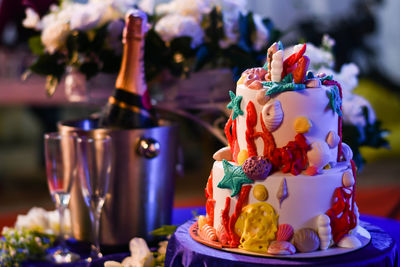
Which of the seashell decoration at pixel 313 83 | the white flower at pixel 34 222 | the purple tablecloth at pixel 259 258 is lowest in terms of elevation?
the white flower at pixel 34 222

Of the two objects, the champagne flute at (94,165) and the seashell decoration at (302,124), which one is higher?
the seashell decoration at (302,124)

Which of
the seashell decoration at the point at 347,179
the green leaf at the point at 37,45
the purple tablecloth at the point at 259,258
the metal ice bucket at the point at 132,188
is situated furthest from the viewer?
the green leaf at the point at 37,45

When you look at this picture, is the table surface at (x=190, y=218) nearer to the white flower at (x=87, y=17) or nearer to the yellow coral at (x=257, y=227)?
the yellow coral at (x=257, y=227)

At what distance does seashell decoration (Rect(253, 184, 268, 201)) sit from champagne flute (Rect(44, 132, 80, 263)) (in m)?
0.49

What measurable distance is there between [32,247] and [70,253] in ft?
0.29

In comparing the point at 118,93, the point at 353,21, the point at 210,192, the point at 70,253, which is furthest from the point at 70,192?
the point at 353,21

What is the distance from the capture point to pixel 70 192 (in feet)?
4.24

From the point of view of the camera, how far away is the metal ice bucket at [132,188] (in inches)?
52.2

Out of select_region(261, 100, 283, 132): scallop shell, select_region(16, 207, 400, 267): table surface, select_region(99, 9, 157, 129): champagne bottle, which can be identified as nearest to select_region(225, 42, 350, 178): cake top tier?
select_region(261, 100, 283, 132): scallop shell

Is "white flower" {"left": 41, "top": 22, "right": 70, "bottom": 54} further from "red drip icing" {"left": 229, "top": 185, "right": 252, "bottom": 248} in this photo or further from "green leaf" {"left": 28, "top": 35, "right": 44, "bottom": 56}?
"red drip icing" {"left": 229, "top": 185, "right": 252, "bottom": 248}

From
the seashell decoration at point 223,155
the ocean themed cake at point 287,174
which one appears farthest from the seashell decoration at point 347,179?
the seashell decoration at point 223,155

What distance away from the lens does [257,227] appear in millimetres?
917

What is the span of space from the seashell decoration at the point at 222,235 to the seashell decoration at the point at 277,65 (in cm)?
27

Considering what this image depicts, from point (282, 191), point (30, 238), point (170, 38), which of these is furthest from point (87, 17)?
point (282, 191)
